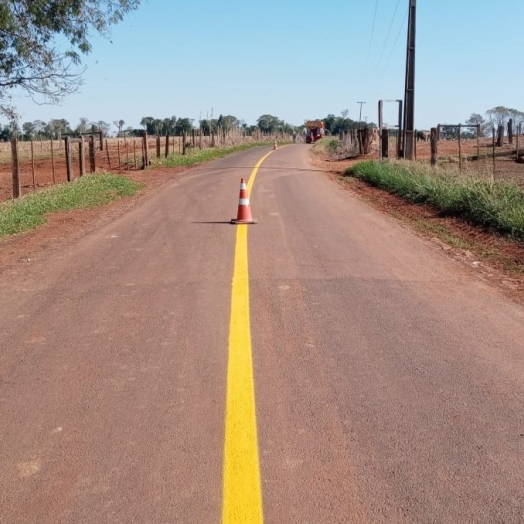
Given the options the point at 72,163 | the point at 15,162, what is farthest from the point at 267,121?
the point at 15,162

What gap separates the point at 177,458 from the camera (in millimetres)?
3338

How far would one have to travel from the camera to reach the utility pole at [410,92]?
24234 millimetres

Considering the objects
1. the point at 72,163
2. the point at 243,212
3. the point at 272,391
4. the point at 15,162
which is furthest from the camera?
the point at 72,163

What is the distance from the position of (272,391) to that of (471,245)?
6586mm

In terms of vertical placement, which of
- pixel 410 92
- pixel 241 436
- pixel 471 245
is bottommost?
pixel 241 436

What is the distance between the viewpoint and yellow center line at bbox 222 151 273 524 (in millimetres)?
2916

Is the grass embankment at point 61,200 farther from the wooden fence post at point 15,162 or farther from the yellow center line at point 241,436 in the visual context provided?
the yellow center line at point 241,436

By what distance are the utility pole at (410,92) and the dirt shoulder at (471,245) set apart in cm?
956

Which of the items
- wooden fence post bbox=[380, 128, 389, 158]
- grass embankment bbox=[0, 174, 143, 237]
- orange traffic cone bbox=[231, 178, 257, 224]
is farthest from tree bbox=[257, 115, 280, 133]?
orange traffic cone bbox=[231, 178, 257, 224]

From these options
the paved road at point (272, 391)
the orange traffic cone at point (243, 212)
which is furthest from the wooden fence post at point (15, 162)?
the paved road at point (272, 391)

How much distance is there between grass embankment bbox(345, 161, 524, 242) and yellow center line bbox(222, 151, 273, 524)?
6.21m

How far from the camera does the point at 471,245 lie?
9891mm

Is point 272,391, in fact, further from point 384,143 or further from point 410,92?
point 384,143

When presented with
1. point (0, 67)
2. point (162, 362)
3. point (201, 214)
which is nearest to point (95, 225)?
point (201, 214)
